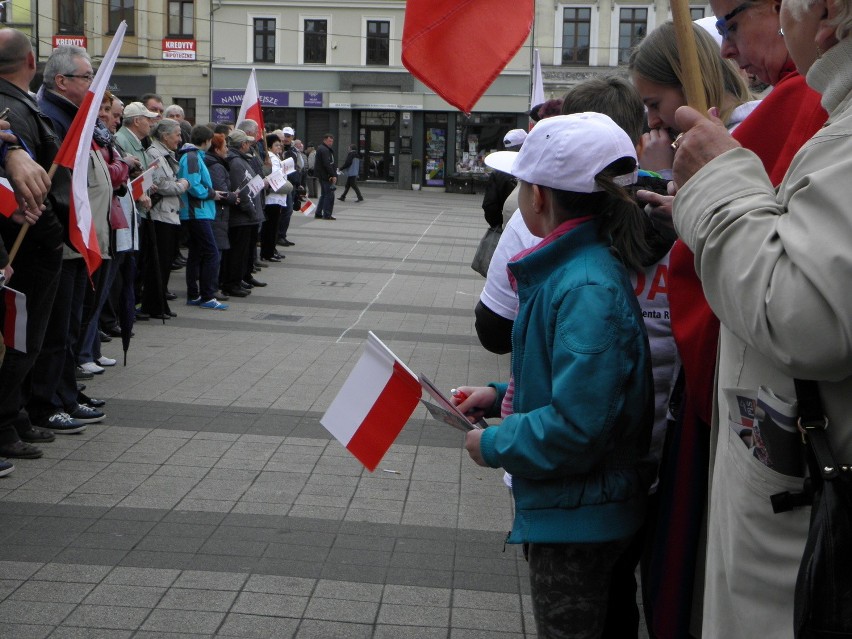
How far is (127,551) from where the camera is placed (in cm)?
436

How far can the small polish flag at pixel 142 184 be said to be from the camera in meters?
9.10

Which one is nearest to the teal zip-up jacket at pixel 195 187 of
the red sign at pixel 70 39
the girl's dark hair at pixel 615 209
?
the girl's dark hair at pixel 615 209

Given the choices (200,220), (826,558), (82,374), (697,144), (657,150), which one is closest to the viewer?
(826,558)

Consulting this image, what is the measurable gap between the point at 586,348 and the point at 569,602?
66cm

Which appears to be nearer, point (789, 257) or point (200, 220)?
point (789, 257)

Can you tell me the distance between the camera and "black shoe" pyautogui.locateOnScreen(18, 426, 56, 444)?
5.95 m

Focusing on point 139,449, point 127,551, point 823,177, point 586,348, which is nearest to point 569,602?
point 586,348

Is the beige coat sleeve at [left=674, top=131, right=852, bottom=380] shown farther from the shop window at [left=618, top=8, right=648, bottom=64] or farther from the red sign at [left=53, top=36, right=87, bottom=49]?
the red sign at [left=53, top=36, right=87, bottom=49]

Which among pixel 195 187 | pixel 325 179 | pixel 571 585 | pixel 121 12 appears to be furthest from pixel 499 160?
pixel 121 12

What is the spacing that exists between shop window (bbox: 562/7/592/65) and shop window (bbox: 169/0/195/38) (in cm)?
1577

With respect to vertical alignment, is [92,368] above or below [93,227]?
below

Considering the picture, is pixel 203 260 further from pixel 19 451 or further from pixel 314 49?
pixel 314 49

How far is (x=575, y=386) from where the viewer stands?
2389 millimetres

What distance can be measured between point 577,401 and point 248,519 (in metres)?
2.78
